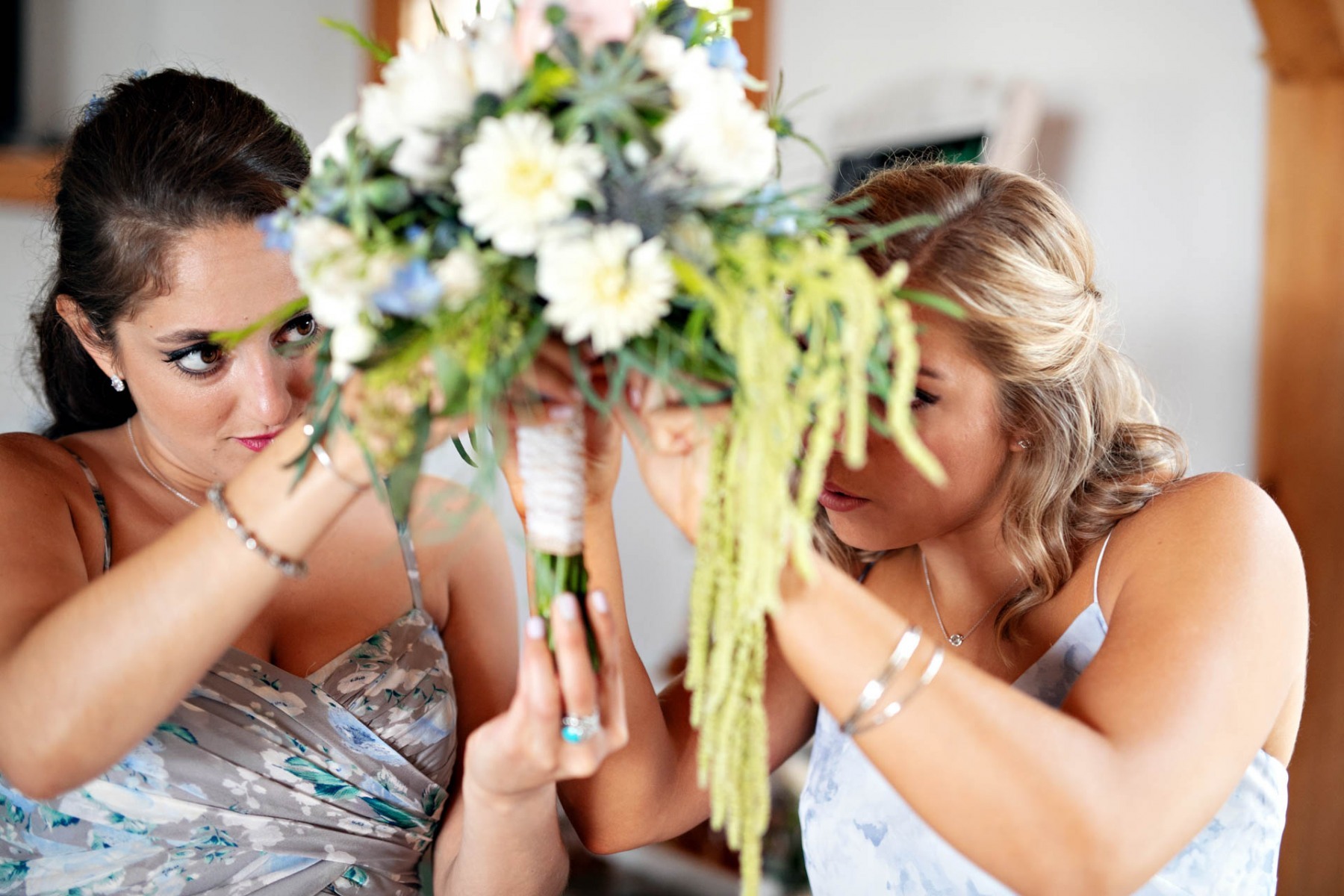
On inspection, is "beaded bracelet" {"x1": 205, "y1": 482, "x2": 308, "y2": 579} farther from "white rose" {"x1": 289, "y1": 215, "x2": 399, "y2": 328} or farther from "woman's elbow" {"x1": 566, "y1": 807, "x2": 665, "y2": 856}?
"woman's elbow" {"x1": 566, "y1": 807, "x2": 665, "y2": 856}

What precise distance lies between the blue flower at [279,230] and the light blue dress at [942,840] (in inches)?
36.1

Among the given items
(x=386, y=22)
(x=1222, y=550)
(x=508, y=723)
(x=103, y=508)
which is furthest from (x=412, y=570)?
(x=386, y=22)

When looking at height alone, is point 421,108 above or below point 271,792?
above

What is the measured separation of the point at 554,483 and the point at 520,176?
30cm

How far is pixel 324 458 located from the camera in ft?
3.11

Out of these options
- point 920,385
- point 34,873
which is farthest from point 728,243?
point 34,873

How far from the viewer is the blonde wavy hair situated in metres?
1.38

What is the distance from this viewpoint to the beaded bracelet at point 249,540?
973 millimetres

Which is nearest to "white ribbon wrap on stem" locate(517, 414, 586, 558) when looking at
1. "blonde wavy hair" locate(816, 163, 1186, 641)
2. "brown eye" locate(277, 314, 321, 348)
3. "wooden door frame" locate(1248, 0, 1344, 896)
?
"brown eye" locate(277, 314, 321, 348)

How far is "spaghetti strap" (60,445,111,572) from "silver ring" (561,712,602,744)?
701mm

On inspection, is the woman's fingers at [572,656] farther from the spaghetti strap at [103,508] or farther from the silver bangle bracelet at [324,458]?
the spaghetti strap at [103,508]

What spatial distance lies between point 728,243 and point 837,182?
8.09 feet

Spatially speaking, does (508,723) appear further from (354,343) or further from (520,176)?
(520,176)

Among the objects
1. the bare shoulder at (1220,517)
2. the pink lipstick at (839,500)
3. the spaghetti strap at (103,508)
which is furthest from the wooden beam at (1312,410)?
the spaghetti strap at (103,508)
